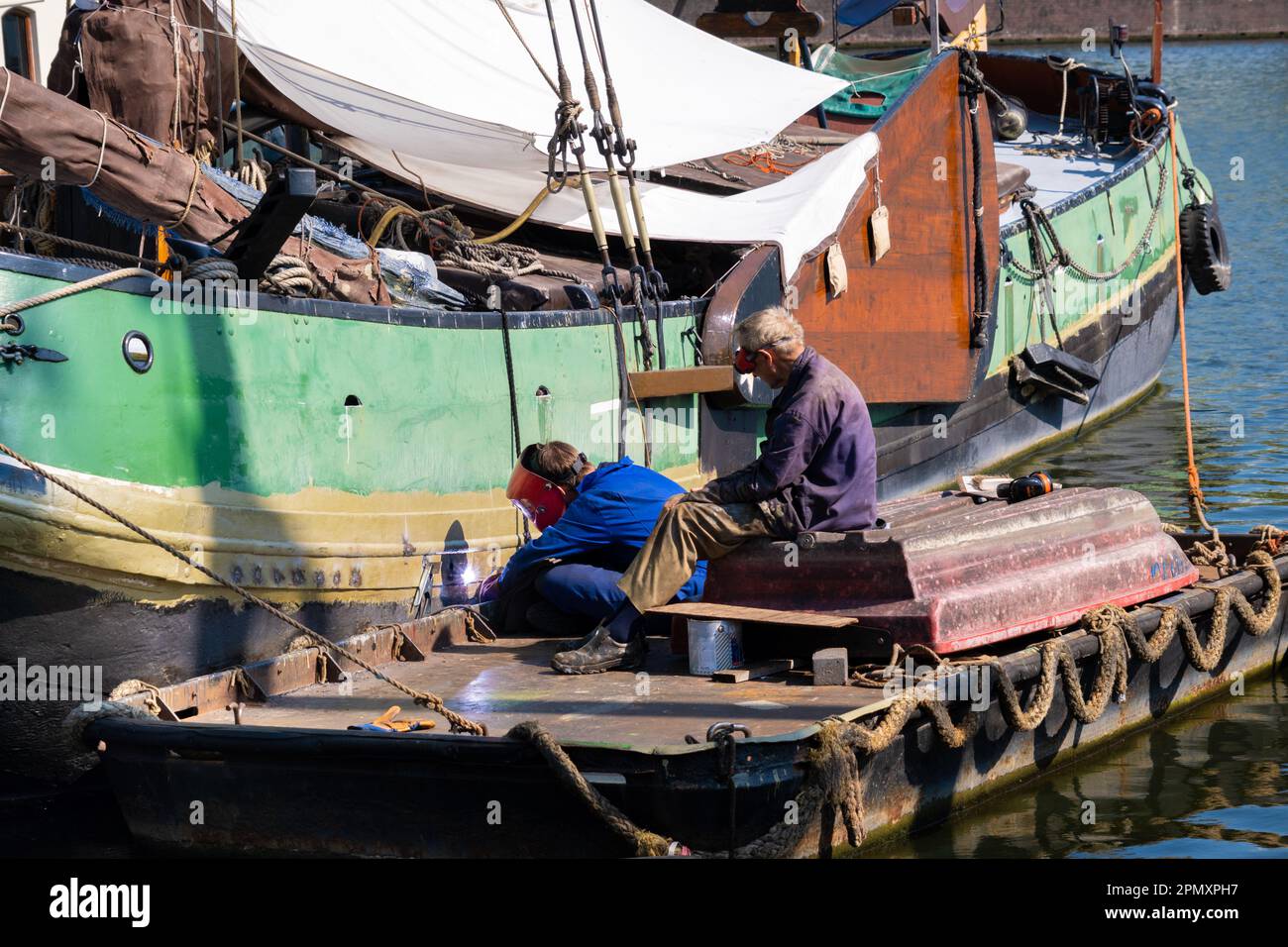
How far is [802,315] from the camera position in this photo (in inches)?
396

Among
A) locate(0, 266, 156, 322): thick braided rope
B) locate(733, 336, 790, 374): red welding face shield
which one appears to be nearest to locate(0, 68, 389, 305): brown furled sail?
locate(0, 266, 156, 322): thick braided rope

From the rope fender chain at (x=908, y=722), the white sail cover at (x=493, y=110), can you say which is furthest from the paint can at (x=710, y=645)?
the white sail cover at (x=493, y=110)

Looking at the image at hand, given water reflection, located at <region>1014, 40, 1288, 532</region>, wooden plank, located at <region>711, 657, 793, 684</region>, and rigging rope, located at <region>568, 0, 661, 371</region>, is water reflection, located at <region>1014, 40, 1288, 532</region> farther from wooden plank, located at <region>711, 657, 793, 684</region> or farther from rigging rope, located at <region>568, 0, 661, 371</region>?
wooden plank, located at <region>711, 657, 793, 684</region>

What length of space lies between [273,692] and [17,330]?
1706 millimetres

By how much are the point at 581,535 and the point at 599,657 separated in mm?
661

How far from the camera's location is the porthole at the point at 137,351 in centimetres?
717

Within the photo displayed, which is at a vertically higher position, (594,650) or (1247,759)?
(594,650)

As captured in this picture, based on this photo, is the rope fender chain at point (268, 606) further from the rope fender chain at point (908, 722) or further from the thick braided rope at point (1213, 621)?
the thick braided rope at point (1213, 621)

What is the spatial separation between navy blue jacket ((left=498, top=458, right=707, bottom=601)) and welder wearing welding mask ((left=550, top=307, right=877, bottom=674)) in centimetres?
39

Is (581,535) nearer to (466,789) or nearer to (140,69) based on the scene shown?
(466,789)

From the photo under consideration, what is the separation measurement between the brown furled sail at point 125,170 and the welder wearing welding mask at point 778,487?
2088mm

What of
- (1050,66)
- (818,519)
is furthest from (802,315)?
(1050,66)

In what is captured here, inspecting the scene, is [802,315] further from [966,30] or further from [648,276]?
[966,30]

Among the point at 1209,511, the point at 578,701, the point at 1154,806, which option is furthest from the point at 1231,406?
the point at 578,701
